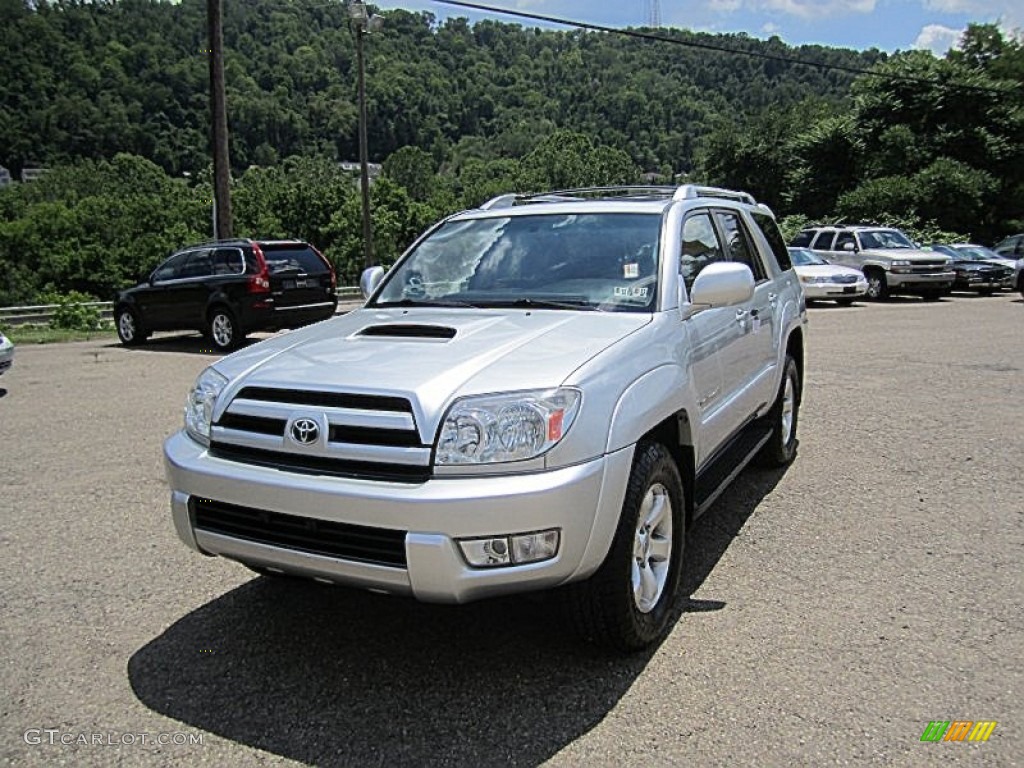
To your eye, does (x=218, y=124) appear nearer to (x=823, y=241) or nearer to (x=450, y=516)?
(x=823, y=241)

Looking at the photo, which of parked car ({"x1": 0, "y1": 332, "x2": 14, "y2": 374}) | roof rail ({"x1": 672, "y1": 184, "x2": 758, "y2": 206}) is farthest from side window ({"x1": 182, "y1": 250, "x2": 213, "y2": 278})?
roof rail ({"x1": 672, "y1": 184, "x2": 758, "y2": 206})

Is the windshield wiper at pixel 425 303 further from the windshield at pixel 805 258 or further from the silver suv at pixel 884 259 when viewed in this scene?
the silver suv at pixel 884 259

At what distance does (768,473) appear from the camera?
236 inches

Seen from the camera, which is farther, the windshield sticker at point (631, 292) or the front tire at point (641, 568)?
the windshield sticker at point (631, 292)

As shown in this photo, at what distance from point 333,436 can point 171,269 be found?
13.3 m

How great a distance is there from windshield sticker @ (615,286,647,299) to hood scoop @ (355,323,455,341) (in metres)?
0.85

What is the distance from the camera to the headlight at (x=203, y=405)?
3.41 metres

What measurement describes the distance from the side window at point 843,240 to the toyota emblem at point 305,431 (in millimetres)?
22488

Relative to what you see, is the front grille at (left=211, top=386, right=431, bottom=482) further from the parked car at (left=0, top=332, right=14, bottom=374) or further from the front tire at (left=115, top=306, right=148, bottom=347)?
the front tire at (left=115, top=306, right=148, bottom=347)

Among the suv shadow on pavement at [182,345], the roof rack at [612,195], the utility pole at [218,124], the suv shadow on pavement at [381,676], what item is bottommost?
the suv shadow on pavement at [182,345]

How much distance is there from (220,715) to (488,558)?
1.11 m

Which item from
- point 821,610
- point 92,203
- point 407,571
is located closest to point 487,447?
point 407,571

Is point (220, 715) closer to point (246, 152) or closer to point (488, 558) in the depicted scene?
point (488, 558)

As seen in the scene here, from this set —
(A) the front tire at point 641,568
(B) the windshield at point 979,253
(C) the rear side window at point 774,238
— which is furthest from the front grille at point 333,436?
(B) the windshield at point 979,253
